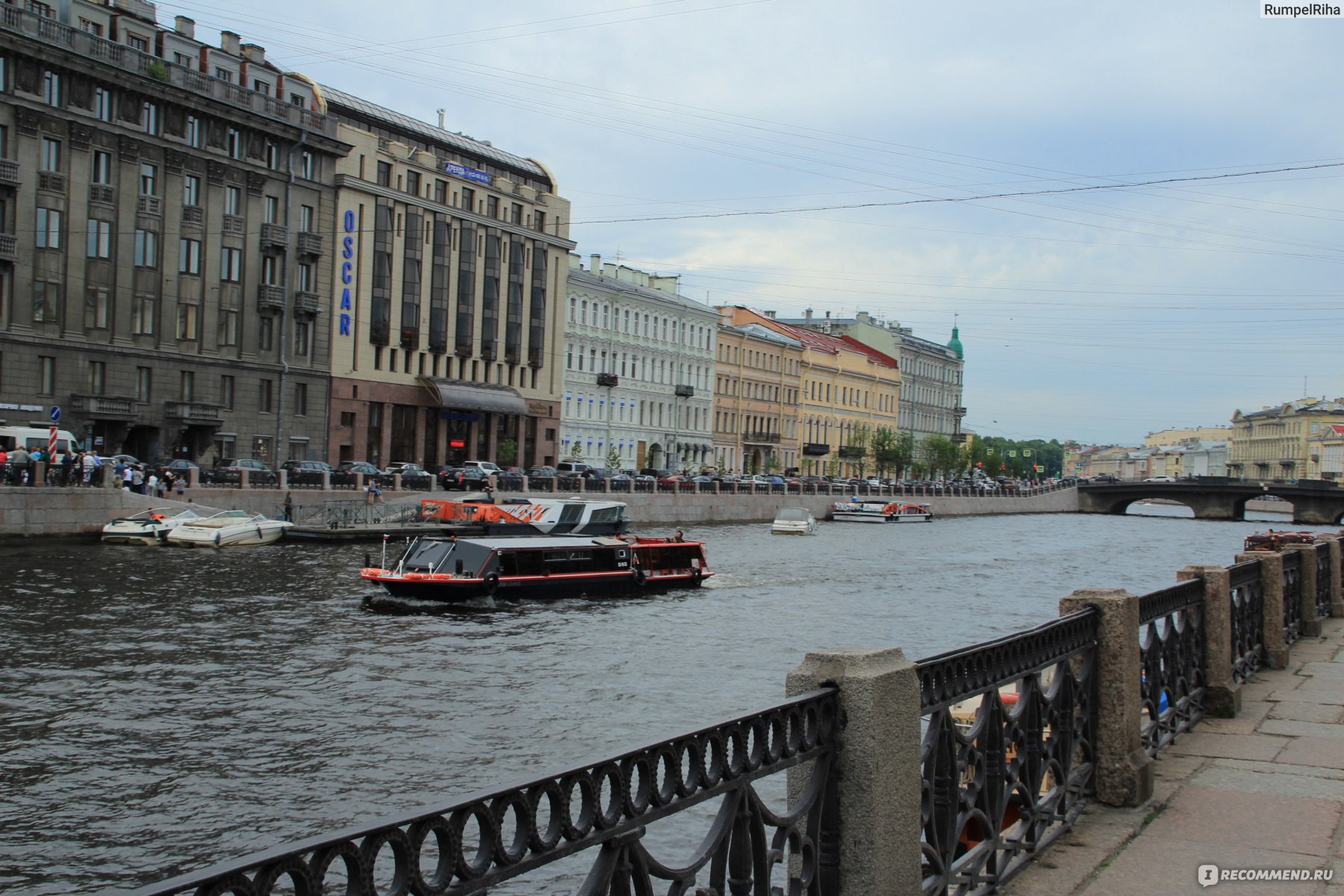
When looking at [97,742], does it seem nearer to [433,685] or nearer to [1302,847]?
[433,685]

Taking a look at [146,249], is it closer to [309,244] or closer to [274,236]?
[274,236]

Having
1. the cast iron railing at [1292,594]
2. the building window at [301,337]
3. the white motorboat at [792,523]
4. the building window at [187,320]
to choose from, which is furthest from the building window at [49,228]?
the cast iron railing at [1292,594]

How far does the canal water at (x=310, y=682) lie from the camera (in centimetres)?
1129

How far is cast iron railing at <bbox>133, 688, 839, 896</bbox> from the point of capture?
99.2 inches

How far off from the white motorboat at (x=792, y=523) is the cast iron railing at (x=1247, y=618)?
4508cm

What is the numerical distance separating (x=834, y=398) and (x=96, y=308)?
67.2 metres

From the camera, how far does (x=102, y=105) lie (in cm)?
4641

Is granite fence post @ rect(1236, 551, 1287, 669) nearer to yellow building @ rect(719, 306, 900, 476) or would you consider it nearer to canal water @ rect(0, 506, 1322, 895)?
canal water @ rect(0, 506, 1322, 895)

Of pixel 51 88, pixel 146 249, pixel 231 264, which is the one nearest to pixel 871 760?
pixel 51 88

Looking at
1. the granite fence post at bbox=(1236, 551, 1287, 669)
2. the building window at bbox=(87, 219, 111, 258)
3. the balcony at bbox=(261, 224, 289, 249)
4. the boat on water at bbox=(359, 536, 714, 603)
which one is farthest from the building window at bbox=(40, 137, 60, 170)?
the granite fence post at bbox=(1236, 551, 1287, 669)

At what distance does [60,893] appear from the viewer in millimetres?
9367

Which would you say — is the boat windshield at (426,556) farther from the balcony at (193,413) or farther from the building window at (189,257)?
the building window at (189,257)

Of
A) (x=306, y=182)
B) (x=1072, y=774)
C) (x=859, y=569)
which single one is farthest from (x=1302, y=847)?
(x=306, y=182)

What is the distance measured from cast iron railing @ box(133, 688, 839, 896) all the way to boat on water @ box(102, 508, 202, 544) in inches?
1316
